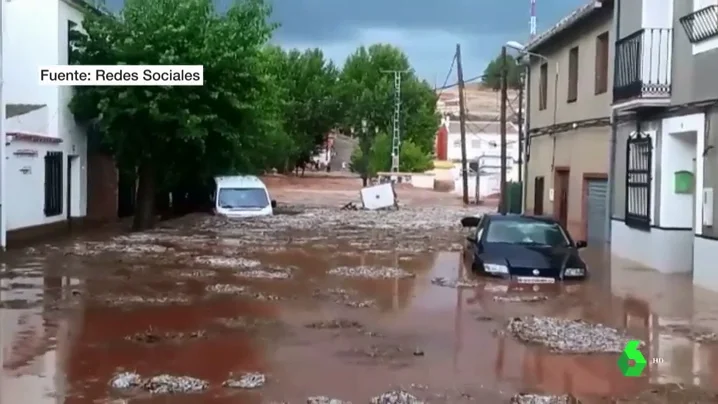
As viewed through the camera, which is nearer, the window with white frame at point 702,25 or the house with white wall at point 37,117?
the window with white frame at point 702,25

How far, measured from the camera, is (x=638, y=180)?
2073cm

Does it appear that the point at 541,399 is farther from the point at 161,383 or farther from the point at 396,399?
the point at 161,383

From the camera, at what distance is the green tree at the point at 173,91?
26.2 metres

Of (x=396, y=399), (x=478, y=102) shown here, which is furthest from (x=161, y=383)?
(x=478, y=102)

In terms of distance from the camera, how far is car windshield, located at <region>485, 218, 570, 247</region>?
18.1 metres

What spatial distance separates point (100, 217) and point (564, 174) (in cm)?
1447

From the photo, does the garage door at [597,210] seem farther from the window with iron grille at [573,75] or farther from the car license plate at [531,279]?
the car license plate at [531,279]


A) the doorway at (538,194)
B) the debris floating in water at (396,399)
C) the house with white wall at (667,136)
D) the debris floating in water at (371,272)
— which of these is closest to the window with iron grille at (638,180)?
the house with white wall at (667,136)

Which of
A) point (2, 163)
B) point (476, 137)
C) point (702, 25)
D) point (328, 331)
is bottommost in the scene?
point (328, 331)

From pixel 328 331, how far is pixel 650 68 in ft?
32.2

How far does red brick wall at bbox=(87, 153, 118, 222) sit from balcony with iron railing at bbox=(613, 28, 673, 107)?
17.7 m

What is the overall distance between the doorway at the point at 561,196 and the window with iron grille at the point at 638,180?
20.7 ft

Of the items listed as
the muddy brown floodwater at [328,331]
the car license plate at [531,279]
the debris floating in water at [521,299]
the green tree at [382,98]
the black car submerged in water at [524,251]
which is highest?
the green tree at [382,98]

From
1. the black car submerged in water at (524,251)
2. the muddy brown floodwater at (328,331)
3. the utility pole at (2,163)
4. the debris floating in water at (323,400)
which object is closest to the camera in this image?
the debris floating in water at (323,400)
